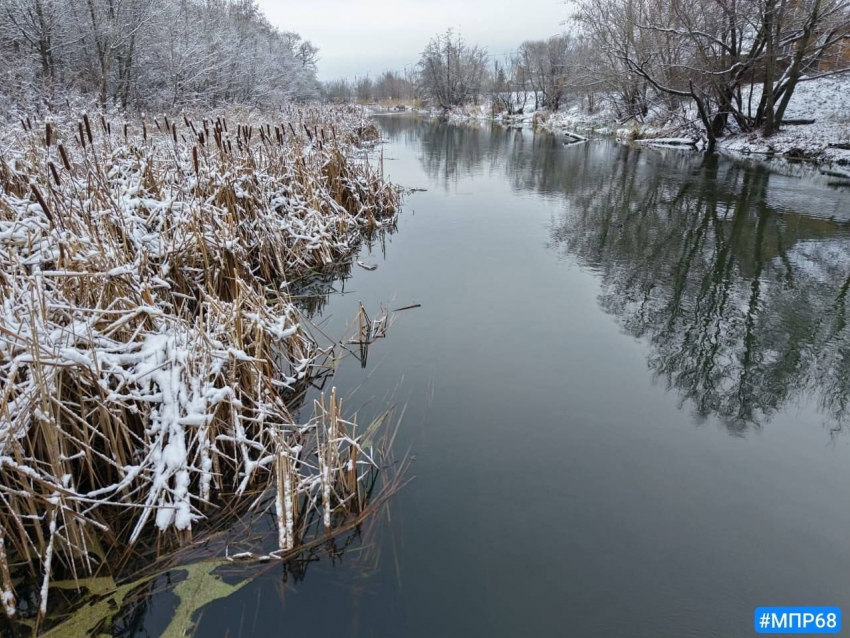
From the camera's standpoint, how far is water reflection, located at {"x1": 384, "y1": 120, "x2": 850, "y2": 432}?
155 inches

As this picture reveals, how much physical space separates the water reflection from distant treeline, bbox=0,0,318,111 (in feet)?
33.2

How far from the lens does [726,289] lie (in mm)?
5734

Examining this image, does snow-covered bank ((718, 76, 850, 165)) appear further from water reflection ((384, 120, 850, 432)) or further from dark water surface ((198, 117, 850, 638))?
dark water surface ((198, 117, 850, 638))

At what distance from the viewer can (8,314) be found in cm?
228

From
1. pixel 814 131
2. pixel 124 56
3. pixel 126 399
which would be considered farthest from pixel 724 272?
pixel 124 56

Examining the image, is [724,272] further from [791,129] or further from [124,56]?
[124,56]

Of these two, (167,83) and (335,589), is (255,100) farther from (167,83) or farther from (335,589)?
(335,589)

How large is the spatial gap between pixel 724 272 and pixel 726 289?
2.13 feet

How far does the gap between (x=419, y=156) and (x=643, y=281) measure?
1237 centimetres

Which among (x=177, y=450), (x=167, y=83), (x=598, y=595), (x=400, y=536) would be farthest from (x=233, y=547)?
(x=167, y=83)

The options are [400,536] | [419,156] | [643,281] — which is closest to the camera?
[400,536]

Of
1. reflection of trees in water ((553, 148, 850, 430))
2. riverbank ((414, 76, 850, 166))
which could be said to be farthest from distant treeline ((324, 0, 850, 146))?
reflection of trees in water ((553, 148, 850, 430))

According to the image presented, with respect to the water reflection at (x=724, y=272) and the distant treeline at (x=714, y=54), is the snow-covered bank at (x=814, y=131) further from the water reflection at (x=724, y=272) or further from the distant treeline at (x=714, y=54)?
the water reflection at (x=724, y=272)

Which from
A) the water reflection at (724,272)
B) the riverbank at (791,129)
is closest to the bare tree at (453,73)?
the riverbank at (791,129)
